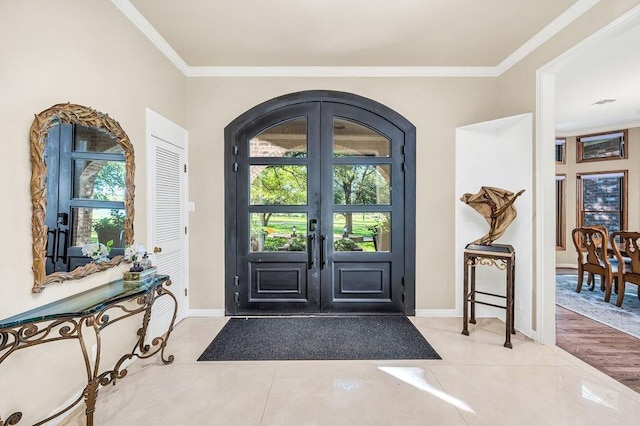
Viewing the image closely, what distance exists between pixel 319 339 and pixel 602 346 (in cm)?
268

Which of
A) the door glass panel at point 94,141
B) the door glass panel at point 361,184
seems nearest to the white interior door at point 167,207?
the door glass panel at point 94,141

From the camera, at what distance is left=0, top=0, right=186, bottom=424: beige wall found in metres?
1.52

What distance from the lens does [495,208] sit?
283cm

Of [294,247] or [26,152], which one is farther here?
[294,247]

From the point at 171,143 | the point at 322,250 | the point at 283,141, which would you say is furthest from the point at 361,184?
the point at 171,143

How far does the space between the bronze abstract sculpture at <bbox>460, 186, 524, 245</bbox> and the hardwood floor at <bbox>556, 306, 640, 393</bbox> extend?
1.22m

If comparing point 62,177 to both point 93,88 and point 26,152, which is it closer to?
point 26,152

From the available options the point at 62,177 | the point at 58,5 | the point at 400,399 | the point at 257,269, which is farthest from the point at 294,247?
the point at 58,5

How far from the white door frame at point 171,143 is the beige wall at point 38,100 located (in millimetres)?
337

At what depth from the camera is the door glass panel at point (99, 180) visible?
1.89 metres

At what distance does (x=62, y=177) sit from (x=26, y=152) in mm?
212

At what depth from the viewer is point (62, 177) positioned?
1.77 meters

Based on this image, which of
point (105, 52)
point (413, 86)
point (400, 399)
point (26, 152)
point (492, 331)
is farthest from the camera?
point (413, 86)

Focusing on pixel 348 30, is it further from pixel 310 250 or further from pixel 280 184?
pixel 310 250
